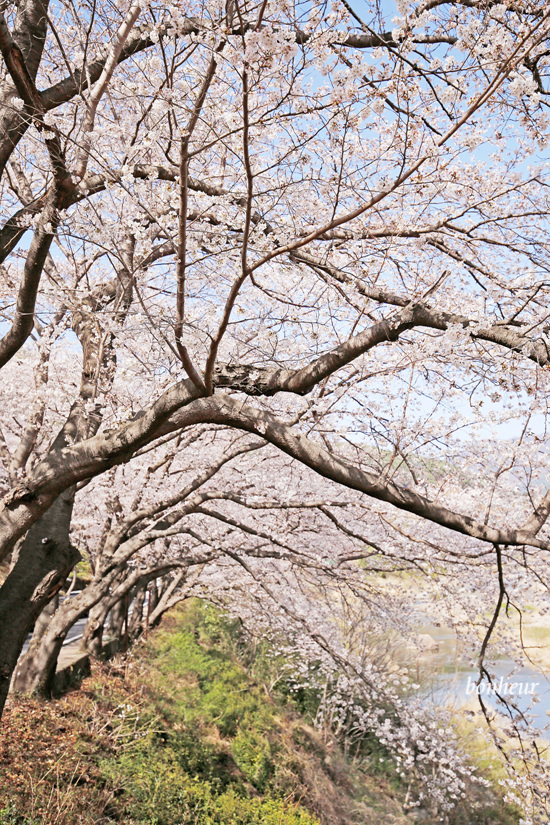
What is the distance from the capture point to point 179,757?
802 centimetres

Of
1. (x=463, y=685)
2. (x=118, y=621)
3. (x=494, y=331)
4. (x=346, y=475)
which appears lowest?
(x=118, y=621)

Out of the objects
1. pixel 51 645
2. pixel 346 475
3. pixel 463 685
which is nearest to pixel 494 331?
pixel 346 475

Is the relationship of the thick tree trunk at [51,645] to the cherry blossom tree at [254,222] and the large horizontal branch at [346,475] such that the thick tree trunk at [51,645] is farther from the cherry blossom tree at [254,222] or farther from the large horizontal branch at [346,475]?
the large horizontal branch at [346,475]

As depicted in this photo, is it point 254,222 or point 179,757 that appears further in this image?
point 179,757

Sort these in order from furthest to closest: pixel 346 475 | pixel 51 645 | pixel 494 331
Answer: pixel 51 645, pixel 346 475, pixel 494 331

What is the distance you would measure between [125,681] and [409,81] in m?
10.3

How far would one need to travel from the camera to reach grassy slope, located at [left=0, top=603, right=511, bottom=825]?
19.6 ft

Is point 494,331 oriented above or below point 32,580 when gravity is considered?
above

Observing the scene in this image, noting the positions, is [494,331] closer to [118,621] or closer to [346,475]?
[346,475]

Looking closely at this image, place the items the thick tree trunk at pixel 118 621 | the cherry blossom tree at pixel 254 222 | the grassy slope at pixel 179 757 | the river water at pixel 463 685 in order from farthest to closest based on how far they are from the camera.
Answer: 1. the river water at pixel 463 685
2. the thick tree trunk at pixel 118 621
3. the grassy slope at pixel 179 757
4. the cherry blossom tree at pixel 254 222

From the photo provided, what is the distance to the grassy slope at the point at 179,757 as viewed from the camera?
19.6ft

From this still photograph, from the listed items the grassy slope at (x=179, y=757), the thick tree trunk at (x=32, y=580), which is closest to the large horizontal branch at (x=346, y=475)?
the thick tree trunk at (x=32, y=580)

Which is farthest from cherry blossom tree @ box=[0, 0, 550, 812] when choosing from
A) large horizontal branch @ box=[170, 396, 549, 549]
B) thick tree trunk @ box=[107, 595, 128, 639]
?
thick tree trunk @ box=[107, 595, 128, 639]

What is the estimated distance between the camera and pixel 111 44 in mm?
3258
